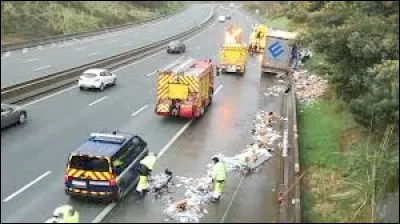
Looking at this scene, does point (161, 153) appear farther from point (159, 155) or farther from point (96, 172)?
point (96, 172)

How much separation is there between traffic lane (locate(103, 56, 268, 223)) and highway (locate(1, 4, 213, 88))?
44.7 ft

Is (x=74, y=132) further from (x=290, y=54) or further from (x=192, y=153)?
(x=290, y=54)

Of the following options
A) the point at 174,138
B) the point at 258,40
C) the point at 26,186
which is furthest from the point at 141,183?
the point at 258,40

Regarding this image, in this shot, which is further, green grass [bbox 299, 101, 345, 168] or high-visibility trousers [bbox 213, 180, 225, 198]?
green grass [bbox 299, 101, 345, 168]

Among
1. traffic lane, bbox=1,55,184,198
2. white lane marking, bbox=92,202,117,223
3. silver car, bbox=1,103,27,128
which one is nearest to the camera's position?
white lane marking, bbox=92,202,117,223

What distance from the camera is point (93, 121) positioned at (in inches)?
1137

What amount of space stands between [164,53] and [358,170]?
40735 mm

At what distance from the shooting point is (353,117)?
24.5m

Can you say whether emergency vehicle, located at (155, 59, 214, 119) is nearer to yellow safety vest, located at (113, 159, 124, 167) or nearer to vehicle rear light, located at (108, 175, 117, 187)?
yellow safety vest, located at (113, 159, 124, 167)

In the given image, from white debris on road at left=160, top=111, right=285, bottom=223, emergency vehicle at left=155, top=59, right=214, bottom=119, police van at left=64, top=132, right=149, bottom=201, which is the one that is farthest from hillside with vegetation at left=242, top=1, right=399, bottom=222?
police van at left=64, top=132, right=149, bottom=201

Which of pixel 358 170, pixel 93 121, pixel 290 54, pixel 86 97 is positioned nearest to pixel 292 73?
pixel 290 54

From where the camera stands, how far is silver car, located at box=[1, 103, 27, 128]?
26125 mm

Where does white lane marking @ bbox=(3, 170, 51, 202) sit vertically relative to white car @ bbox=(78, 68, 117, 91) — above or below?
above

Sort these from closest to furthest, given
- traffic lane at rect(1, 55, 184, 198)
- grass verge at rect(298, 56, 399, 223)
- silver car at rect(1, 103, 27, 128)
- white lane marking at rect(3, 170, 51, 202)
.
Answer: grass verge at rect(298, 56, 399, 223) < white lane marking at rect(3, 170, 51, 202) < traffic lane at rect(1, 55, 184, 198) < silver car at rect(1, 103, 27, 128)
